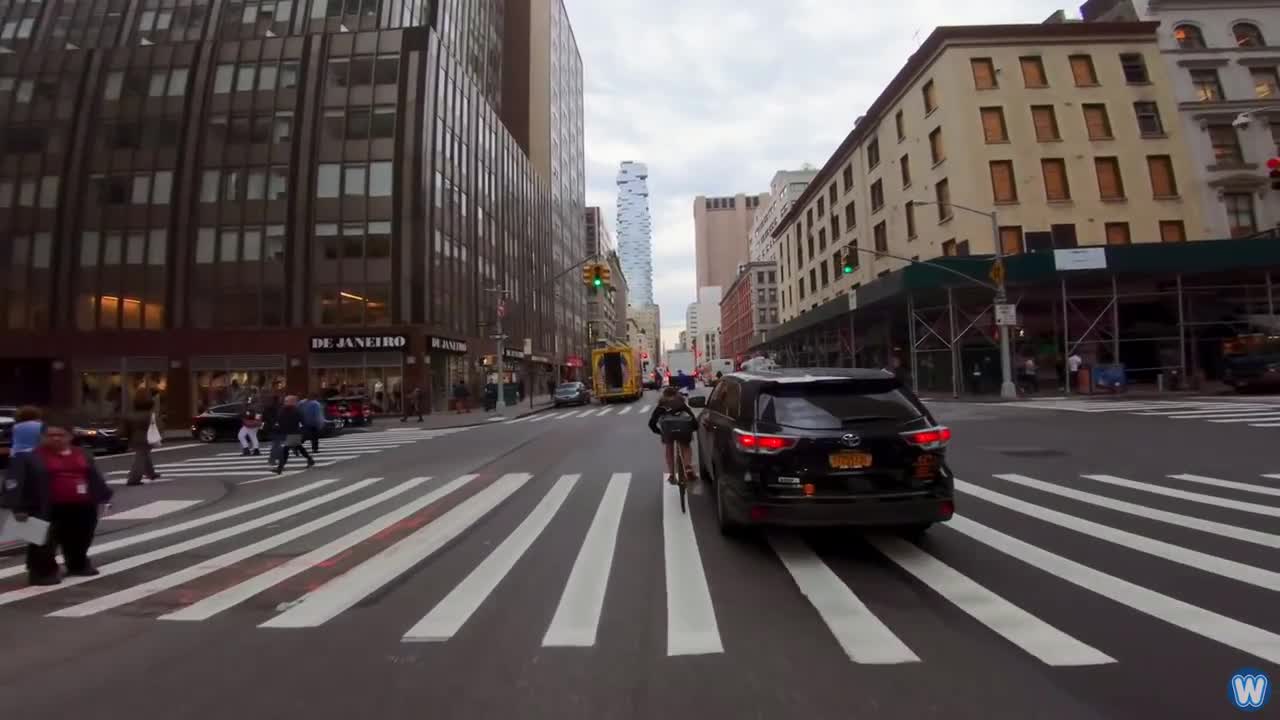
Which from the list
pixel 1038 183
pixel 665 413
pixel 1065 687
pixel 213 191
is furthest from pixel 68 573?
pixel 1038 183

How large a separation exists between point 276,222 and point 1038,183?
38357 millimetres

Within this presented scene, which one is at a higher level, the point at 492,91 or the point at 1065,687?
the point at 492,91

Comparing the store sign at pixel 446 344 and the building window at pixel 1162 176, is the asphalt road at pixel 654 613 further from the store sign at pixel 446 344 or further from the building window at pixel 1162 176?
the building window at pixel 1162 176

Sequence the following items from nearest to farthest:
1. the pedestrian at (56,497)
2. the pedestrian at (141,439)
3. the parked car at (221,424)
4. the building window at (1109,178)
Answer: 1. the pedestrian at (56,497)
2. the pedestrian at (141,439)
3. the parked car at (221,424)
4. the building window at (1109,178)

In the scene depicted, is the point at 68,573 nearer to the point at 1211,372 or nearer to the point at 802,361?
the point at 1211,372

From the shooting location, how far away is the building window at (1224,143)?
28672mm

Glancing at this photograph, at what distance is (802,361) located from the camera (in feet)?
177

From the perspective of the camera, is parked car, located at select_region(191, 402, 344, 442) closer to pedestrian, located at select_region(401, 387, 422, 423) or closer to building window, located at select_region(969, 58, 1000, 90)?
pedestrian, located at select_region(401, 387, 422, 423)

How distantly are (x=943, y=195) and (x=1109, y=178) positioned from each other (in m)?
7.53

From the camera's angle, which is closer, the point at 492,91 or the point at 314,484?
the point at 314,484

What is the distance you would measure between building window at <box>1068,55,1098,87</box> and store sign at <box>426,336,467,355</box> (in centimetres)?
3503

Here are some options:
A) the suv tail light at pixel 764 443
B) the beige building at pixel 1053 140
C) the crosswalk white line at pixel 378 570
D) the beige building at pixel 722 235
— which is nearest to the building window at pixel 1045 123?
the beige building at pixel 1053 140

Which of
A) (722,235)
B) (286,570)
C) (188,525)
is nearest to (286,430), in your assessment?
(188,525)

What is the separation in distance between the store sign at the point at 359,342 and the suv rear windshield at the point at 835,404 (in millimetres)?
27739
